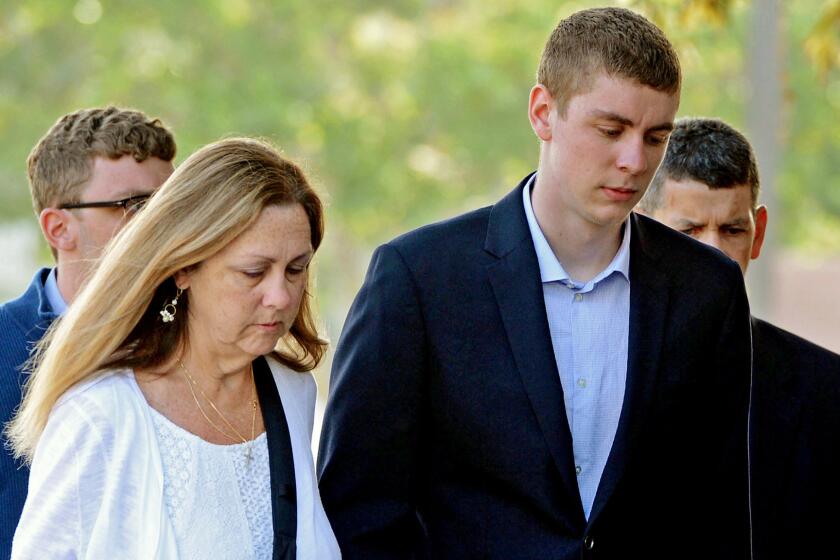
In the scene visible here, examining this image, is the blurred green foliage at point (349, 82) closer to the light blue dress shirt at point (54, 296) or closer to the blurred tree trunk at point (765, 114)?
the blurred tree trunk at point (765, 114)

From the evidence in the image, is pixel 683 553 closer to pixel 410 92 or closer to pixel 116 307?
pixel 116 307

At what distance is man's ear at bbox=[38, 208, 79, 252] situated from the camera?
146 inches

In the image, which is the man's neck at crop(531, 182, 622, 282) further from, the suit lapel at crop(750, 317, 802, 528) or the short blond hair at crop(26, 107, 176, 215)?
the short blond hair at crop(26, 107, 176, 215)

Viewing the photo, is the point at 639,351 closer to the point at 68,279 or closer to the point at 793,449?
the point at 793,449

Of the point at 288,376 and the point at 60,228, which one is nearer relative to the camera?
the point at 288,376

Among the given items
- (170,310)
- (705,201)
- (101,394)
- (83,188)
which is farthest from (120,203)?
(705,201)

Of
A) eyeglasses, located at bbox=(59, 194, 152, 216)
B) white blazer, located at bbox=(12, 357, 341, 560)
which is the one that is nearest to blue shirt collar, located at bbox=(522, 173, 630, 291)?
white blazer, located at bbox=(12, 357, 341, 560)

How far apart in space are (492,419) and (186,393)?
25.7 inches

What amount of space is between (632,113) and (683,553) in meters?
0.99

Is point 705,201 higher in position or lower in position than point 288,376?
higher

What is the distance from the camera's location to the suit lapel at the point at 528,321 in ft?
9.61

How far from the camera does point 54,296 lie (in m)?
3.63

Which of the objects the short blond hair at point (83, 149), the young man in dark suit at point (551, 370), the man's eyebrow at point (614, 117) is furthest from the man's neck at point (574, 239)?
the short blond hair at point (83, 149)

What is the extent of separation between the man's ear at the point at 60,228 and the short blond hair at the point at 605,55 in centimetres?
135
